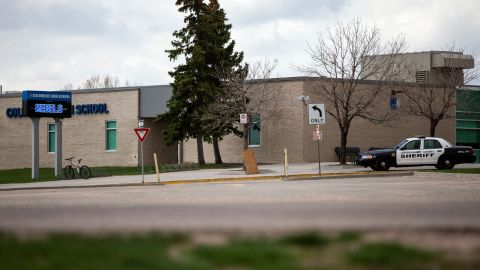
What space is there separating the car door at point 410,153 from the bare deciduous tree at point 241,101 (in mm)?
10107

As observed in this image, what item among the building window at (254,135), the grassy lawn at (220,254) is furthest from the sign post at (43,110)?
the grassy lawn at (220,254)

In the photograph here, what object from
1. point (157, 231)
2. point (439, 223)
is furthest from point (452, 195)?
point (157, 231)

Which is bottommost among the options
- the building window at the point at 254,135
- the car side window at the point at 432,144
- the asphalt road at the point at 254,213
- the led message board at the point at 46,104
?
the asphalt road at the point at 254,213

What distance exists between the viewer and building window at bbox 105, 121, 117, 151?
55.5m

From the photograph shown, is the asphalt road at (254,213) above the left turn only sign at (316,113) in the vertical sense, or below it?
below

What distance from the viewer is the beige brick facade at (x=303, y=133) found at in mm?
46844

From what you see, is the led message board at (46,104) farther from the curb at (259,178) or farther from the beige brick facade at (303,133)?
the beige brick facade at (303,133)

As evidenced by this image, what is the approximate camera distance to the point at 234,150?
51.2 meters

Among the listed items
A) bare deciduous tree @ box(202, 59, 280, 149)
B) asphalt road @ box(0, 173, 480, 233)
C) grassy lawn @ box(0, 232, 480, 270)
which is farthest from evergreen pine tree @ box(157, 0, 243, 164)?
grassy lawn @ box(0, 232, 480, 270)

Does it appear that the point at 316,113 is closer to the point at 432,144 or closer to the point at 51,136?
the point at 432,144

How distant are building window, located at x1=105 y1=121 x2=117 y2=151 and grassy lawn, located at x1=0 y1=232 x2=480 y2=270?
153ft

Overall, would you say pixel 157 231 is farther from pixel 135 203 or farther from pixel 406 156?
pixel 406 156

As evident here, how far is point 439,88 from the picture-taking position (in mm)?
50750

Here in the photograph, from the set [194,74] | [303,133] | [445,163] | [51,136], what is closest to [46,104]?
[194,74]
